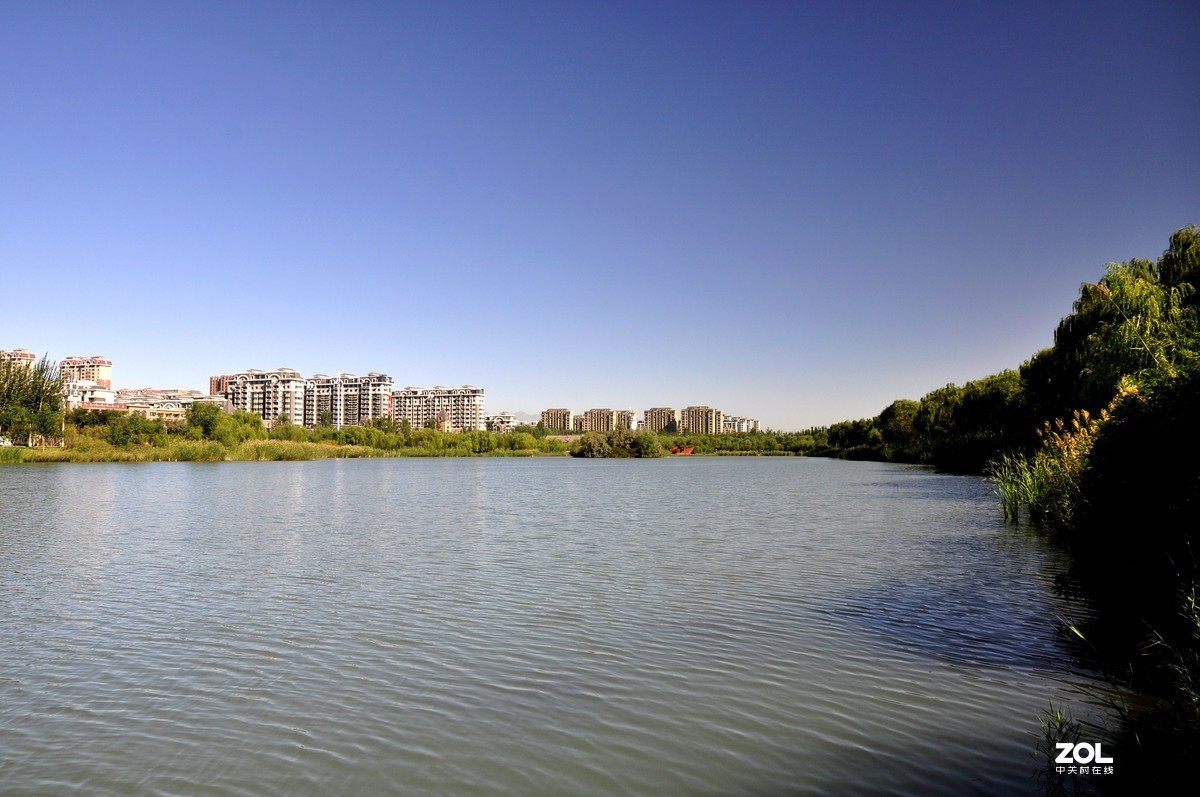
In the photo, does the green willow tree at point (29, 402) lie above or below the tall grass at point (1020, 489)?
above

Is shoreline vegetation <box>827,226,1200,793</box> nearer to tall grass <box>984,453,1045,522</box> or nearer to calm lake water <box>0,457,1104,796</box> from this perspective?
tall grass <box>984,453,1045,522</box>

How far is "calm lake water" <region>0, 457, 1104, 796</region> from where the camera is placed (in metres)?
5.88

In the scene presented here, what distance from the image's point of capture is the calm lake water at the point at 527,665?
19.3 ft

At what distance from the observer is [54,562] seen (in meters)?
15.5

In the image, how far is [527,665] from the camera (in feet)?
28.0

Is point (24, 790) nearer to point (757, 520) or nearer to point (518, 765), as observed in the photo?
point (518, 765)

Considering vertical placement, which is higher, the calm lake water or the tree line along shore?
the tree line along shore

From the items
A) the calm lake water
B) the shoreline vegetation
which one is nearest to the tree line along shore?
the shoreline vegetation

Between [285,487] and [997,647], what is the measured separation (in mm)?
39348

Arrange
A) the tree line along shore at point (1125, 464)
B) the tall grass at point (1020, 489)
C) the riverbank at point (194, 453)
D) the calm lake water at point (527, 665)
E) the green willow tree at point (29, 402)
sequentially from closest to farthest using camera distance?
the calm lake water at point (527, 665)
the tree line along shore at point (1125, 464)
the tall grass at point (1020, 489)
the riverbank at point (194, 453)
the green willow tree at point (29, 402)

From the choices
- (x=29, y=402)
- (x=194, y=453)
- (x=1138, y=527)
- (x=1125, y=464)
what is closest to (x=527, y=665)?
(x=1138, y=527)

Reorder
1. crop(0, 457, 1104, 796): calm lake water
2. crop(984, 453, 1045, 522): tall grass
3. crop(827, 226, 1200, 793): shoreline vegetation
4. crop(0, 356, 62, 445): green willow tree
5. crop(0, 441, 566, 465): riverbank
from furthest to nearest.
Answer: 1. crop(0, 356, 62, 445): green willow tree
2. crop(0, 441, 566, 465): riverbank
3. crop(984, 453, 1045, 522): tall grass
4. crop(827, 226, 1200, 793): shoreline vegetation
5. crop(0, 457, 1104, 796): calm lake water

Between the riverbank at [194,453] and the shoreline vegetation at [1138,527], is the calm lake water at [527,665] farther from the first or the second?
the riverbank at [194,453]

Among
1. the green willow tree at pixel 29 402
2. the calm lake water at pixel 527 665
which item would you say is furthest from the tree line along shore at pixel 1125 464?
the green willow tree at pixel 29 402
